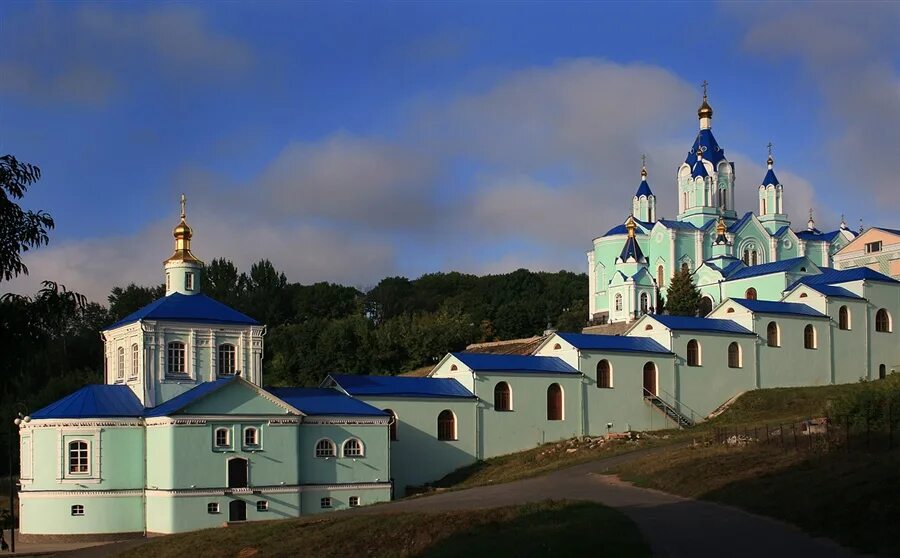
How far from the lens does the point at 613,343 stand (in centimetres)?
4972

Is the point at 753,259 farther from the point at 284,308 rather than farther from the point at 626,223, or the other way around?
the point at 284,308

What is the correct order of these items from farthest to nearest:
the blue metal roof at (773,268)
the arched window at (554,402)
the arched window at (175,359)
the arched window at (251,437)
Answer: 1. the blue metal roof at (773,268)
2. the arched window at (554,402)
3. the arched window at (175,359)
4. the arched window at (251,437)

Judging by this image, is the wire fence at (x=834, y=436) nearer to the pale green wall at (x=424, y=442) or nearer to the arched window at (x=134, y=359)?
the pale green wall at (x=424, y=442)

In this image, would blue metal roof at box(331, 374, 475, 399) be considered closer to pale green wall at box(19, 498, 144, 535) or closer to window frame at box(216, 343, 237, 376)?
window frame at box(216, 343, 237, 376)

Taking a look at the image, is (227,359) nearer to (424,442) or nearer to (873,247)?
(424,442)

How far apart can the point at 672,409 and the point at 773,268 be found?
17218 millimetres

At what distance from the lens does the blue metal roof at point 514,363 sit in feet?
153

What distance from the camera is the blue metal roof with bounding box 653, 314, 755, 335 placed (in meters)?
51.0

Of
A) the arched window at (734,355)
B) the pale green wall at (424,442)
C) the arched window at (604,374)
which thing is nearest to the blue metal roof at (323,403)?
the pale green wall at (424,442)

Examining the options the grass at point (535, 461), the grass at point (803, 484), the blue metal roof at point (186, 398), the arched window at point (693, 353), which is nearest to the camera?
the grass at point (803, 484)

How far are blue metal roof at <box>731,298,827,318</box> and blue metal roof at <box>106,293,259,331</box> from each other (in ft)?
75.0

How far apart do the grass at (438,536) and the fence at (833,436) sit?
276 inches

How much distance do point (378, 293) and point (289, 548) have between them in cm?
7839

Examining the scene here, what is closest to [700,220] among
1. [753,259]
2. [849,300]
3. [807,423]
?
[753,259]
